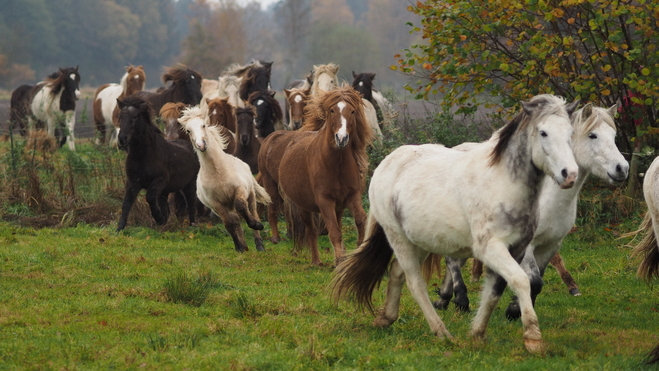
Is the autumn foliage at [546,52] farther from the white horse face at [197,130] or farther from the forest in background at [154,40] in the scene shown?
the forest in background at [154,40]

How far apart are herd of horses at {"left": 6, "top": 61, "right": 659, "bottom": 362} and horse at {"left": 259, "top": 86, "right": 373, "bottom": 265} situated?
0.02 metres

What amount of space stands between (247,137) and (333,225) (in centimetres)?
487

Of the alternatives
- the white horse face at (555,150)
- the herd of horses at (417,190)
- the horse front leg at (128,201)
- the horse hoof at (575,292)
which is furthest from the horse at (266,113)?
the white horse face at (555,150)

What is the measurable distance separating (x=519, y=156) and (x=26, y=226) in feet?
29.4

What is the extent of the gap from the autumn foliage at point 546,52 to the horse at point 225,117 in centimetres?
404

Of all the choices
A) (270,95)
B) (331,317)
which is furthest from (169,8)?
(331,317)

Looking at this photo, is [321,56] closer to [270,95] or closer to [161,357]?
[270,95]

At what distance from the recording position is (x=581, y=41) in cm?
1108

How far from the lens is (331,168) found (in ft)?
30.2

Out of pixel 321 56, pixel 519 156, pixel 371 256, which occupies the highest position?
pixel 321 56

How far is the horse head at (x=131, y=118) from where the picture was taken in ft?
38.0

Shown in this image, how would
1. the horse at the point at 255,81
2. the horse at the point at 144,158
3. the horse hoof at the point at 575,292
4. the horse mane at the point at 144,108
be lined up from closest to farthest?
the horse hoof at the point at 575,292
the horse at the point at 144,158
the horse mane at the point at 144,108
the horse at the point at 255,81

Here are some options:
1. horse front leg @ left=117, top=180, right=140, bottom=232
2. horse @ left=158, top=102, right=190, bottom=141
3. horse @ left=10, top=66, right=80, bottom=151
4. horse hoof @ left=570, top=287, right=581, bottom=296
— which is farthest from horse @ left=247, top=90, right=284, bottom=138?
horse hoof @ left=570, top=287, right=581, bottom=296

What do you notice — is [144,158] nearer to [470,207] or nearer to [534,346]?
[470,207]
